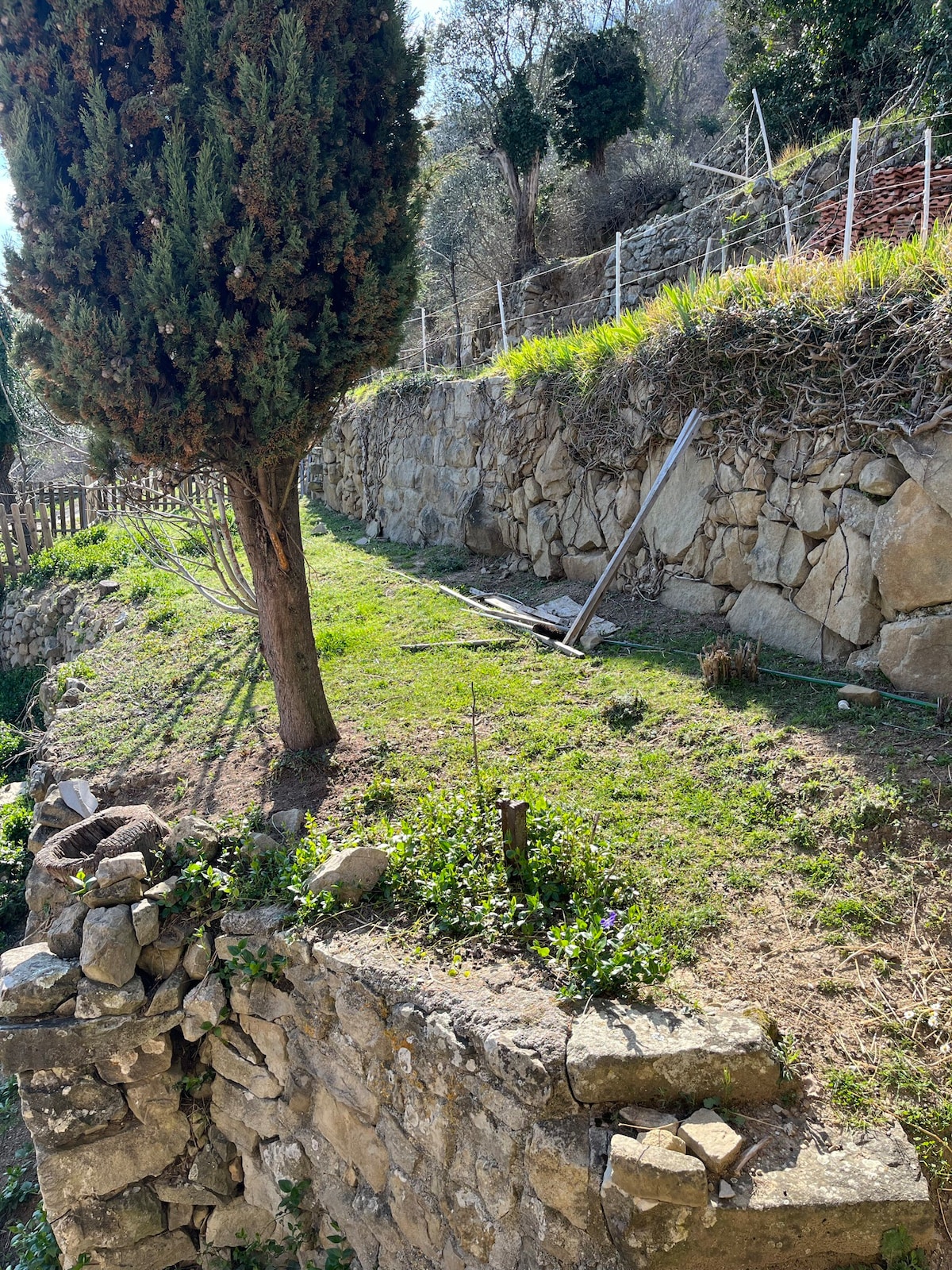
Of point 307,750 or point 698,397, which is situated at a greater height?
point 698,397

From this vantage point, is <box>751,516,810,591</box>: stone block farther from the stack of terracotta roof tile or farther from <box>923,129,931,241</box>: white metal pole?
the stack of terracotta roof tile

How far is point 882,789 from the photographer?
4.13 m

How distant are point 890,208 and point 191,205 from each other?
6.94m

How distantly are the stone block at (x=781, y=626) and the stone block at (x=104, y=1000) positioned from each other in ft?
15.2

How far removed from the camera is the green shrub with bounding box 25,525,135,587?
472 inches

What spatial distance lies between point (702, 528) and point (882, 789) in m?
3.29

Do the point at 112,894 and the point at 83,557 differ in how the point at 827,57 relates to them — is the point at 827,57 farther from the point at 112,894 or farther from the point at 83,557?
the point at 112,894

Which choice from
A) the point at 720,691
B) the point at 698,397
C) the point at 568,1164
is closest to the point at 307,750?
the point at 720,691

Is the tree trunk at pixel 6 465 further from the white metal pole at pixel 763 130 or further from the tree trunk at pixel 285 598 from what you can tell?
the white metal pole at pixel 763 130

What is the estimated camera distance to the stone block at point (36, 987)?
409 centimetres

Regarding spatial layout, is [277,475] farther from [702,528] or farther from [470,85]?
[470,85]

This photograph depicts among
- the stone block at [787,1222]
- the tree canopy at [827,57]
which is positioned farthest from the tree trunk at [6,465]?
the stone block at [787,1222]

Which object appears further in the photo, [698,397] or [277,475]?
[698,397]

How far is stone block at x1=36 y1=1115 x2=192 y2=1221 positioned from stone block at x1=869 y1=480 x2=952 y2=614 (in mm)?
5068
